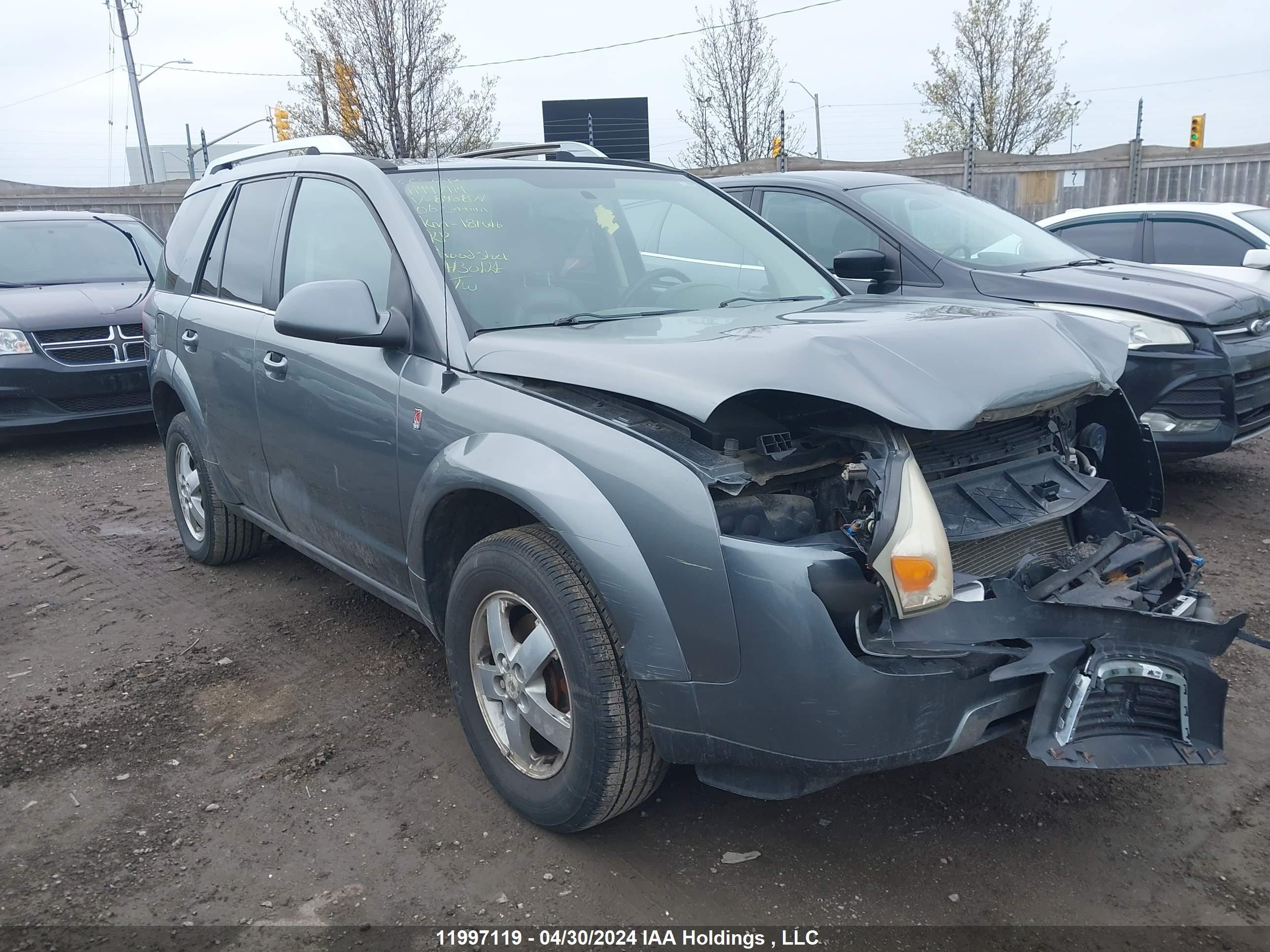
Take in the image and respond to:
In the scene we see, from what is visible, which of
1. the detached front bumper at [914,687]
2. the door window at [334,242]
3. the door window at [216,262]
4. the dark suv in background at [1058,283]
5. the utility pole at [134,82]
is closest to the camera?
the detached front bumper at [914,687]

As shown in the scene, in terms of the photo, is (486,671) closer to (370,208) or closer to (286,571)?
(370,208)

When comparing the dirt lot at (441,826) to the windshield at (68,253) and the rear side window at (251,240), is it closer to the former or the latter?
the rear side window at (251,240)

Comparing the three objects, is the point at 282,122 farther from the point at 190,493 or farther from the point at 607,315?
the point at 607,315

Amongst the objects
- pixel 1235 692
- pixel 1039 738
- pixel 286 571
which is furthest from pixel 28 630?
pixel 1235 692

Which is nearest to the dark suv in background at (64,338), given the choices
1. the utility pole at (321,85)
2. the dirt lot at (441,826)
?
the dirt lot at (441,826)

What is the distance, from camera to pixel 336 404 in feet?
11.3

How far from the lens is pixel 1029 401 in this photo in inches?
97.7

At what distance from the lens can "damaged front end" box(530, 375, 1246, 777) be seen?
221cm

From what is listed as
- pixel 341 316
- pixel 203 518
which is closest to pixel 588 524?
pixel 341 316

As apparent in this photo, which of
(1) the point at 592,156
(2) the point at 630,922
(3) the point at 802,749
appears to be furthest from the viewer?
(1) the point at 592,156

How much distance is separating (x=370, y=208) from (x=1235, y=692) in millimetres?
3474

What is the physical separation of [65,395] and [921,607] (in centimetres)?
785

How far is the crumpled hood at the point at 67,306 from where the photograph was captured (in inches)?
312

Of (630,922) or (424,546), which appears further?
(424,546)
